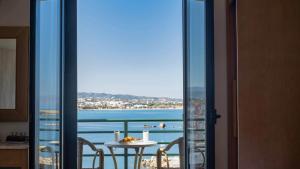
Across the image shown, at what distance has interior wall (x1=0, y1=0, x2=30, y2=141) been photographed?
12.1ft

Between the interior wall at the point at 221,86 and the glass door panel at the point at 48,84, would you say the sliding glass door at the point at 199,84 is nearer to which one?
the interior wall at the point at 221,86

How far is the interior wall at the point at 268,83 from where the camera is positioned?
2.37 metres

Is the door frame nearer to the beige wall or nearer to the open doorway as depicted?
the beige wall

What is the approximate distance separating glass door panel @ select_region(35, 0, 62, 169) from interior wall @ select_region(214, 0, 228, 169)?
1526 millimetres

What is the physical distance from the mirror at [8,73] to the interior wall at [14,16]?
19cm

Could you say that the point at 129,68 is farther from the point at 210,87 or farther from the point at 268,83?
the point at 268,83

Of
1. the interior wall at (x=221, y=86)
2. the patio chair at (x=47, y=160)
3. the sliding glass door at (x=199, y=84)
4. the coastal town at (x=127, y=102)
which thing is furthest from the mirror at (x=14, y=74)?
the coastal town at (x=127, y=102)

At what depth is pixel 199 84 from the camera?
298 centimetres

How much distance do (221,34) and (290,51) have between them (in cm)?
113

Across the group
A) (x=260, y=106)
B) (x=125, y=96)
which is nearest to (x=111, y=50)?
(x=125, y=96)

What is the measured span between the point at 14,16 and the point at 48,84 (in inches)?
46.7

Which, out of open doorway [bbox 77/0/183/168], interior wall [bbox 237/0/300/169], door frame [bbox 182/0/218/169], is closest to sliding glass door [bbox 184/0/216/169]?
door frame [bbox 182/0/218/169]

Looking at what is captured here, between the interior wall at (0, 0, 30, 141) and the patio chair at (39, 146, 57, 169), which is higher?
the interior wall at (0, 0, 30, 141)

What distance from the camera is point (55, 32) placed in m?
3.20
